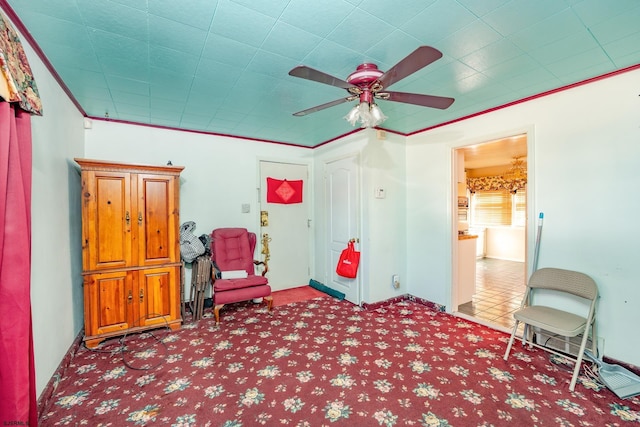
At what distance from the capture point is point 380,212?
12.0 feet

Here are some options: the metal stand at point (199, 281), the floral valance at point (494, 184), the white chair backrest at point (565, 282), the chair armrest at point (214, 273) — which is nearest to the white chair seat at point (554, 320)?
the white chair backrest at point (565, 282)

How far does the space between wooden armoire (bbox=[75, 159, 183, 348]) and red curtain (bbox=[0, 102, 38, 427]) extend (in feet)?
4.93

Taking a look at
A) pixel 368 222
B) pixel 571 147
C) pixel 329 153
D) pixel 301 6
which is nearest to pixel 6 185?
→ pixel 301 6

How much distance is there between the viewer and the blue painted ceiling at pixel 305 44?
4.86 feet

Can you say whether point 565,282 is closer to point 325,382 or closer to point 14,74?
point 325,382

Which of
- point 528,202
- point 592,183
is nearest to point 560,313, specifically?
point 528,202

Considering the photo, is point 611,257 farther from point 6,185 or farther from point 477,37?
point 6,185

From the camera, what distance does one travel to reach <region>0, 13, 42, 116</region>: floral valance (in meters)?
1.16

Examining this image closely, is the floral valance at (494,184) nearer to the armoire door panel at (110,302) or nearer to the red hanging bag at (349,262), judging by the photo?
the red hanging bag at (349,262)

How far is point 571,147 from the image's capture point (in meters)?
2.44

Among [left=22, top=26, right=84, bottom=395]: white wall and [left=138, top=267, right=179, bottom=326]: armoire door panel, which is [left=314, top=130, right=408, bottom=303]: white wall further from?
[left=22, top=26, right=84, bottom=395]: white wall

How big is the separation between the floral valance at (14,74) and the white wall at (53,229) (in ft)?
1.82

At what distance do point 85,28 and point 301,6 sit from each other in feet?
4.37

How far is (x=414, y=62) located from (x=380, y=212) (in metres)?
2.38
